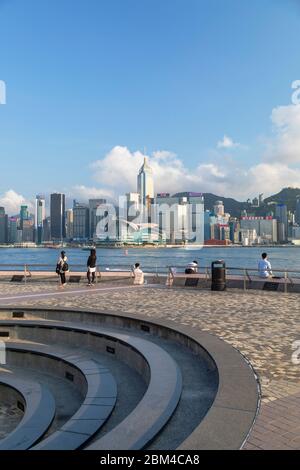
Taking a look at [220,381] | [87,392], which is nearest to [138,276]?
[87,392]

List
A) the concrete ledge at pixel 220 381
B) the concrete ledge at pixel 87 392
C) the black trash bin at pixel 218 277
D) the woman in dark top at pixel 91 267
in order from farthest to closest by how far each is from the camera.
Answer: the woman in dark top at pixel 91 267 → the black trash bin at pixel 218 277 → the concrete ledge at pixel 87 392 → the concrete ledge at pixel 220 381

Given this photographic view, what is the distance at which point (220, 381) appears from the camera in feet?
19.2

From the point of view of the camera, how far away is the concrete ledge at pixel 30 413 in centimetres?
557

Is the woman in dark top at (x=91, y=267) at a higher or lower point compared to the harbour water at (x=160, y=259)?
higher

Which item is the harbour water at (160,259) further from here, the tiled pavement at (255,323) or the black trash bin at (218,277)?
the tiled pavement at (255,323)

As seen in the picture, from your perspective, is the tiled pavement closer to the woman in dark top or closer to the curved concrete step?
the curved concrete step

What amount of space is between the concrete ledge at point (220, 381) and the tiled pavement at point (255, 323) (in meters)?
0.16

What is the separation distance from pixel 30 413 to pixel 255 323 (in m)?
5.83

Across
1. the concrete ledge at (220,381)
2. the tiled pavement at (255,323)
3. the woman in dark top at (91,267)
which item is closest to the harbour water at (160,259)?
the woman in dark top at (91,267)

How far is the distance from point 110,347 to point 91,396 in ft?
8.88

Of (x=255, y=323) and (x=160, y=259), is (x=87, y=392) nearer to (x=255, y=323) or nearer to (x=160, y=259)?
(x=255, y=323)

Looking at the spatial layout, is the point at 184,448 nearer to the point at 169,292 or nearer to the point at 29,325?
the point at 29,325

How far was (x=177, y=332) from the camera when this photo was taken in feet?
29.7
